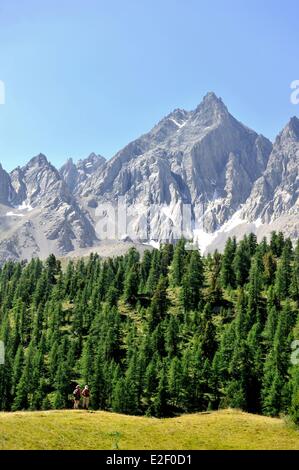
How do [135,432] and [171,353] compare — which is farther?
[171,353]

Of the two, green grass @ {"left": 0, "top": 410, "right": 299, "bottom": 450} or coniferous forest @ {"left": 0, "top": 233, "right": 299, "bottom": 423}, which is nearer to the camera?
green grass @ {"left": 0, "top": 410, "right": 299, "bottom": 450}

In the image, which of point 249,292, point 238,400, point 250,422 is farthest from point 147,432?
point 249,292

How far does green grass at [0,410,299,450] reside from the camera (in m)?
43.3

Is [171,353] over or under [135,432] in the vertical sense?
under

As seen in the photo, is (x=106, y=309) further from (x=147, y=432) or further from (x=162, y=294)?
(x=147, y=432)

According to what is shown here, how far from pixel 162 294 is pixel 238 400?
228 ft

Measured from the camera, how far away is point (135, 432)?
47562 millimetres

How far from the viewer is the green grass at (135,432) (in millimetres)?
43281

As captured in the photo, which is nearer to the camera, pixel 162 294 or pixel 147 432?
pixel 147 432

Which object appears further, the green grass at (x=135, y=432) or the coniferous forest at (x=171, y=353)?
the coniferous forest at (x=171, y=353)

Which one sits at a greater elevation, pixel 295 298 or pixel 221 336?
pixel 295 298
